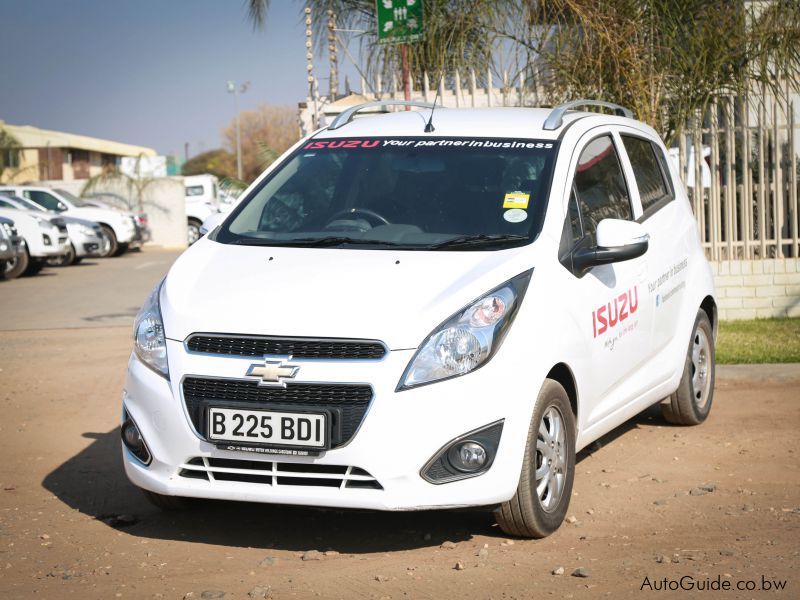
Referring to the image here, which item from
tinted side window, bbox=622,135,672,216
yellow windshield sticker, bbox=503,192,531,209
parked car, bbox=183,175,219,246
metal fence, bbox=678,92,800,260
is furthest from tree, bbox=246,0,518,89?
parked car, bbox=183,175,219,246

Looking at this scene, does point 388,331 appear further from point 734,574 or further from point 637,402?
point 637,402

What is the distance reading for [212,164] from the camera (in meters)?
90.5

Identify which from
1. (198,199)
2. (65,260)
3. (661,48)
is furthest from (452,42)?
(198,199)

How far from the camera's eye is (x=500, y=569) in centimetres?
448

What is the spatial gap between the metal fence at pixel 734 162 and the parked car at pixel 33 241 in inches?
472

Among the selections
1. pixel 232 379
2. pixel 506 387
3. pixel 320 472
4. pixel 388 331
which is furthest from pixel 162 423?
pixel 506 387

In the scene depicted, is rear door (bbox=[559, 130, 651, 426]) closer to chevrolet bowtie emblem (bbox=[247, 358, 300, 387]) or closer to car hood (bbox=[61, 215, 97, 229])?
chevrolet bowtie emblem (bbox=[247, 358, 300, 387])

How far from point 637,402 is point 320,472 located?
7.27 ft

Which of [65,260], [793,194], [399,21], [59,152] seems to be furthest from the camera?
[59,152]

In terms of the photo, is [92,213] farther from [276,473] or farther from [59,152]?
[59,152]

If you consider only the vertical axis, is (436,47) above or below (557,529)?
above

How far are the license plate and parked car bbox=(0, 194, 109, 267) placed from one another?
21.3 m

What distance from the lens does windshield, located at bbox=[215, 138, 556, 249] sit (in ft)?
17.3

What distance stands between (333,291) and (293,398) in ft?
1.66
